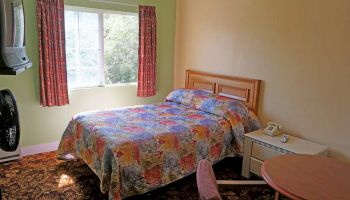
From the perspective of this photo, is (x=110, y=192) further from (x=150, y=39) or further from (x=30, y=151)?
(x=150, y=39)

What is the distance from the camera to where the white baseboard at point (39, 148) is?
3368mm

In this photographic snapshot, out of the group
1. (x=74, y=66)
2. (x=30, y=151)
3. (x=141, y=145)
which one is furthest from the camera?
(x=74, y=66)

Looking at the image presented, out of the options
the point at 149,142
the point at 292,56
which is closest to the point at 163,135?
the point at 149,142

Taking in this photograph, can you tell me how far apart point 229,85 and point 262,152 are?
112cm

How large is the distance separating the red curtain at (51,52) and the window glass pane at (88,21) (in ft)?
1.10

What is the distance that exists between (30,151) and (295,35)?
3436mm

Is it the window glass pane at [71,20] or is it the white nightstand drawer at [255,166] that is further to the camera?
the window glass pane at [71,20]

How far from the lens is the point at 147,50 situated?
407cm

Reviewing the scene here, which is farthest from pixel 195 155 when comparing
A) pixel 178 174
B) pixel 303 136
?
pixel 303 136

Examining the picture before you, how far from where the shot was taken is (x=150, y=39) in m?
4.07

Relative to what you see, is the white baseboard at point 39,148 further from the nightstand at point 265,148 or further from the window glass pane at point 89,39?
the nightstand at point 265,148

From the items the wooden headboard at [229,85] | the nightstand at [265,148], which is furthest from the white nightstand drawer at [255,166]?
the wooden headboard at [229,85]

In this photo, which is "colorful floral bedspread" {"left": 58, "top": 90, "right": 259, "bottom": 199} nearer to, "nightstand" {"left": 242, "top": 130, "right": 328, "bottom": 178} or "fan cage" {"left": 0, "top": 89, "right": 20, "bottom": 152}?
"nightstand" {"left": 242, "top": 130, "right": 328, "bottom": 178}

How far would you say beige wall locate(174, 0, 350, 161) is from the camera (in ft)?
8.68
